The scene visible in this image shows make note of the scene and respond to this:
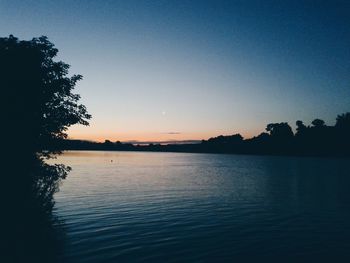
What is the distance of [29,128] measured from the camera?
90.7 feet

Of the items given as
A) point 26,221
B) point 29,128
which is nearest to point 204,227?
point 26,221

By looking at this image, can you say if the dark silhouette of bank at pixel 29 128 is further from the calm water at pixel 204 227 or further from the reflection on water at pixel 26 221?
the calm water at pixel 204 227

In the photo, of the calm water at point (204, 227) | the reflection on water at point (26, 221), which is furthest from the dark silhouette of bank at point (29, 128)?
the calm water at point (204, 227)

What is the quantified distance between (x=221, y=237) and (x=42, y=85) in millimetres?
21602

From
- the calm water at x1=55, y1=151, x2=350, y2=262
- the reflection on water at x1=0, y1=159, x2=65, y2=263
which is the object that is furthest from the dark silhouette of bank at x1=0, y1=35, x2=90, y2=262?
the calm water at x1=55, y1=151, x2=350, y2=262

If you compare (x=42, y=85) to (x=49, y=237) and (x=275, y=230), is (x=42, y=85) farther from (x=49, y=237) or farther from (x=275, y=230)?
(x=275, y=230)

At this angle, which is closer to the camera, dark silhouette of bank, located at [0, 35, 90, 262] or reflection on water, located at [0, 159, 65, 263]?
reflection on water, located at [0, 159, 65, 263]

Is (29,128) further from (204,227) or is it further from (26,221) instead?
(204,227)

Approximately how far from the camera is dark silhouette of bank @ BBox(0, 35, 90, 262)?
2597 centimetres

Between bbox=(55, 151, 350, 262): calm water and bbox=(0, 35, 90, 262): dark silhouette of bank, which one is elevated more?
bbox=(0, 35, 90, 262): dark silhouette of bank

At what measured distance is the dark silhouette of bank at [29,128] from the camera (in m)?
26.0

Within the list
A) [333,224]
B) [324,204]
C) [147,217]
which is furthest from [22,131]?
[324,204]

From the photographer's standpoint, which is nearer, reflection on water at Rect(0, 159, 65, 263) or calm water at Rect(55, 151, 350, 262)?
reflection on water at Rect(0, 159, 65, 263)

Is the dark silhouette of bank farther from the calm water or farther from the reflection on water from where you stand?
the calm water
